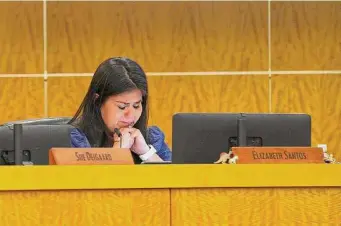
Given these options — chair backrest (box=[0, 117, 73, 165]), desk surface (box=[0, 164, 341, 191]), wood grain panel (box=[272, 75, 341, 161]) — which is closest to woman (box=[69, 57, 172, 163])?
chair backrest (box=[0, 117, 73, 165])

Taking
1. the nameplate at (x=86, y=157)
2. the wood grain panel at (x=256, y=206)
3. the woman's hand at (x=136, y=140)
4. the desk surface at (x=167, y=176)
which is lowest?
the wood grain panel at (x=256, y=206)

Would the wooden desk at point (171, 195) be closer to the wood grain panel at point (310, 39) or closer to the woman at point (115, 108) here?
the woman at point (115, 108)

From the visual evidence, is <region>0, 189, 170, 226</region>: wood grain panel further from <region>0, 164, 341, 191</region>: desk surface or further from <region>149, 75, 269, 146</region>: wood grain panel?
<region>149, 75, 269, 146</region>: wood grain panel

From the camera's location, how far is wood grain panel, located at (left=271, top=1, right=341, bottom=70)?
21.6ft

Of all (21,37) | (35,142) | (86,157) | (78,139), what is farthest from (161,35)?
(86,157)

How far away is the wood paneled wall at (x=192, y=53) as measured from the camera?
6496mm

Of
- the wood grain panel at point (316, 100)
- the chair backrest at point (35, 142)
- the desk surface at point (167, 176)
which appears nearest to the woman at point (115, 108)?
the chair backrest at point (35, 142)

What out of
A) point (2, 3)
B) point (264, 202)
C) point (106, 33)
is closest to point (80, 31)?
point (106, 33)

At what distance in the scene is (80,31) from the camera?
6.50 m

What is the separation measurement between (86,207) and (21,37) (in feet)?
12.2

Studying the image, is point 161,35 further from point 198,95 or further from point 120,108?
point 120,108

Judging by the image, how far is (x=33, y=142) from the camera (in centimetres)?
346

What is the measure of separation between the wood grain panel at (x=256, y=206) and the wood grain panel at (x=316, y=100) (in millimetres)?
3548

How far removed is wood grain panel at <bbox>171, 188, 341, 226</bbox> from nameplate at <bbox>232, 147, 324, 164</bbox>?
0.18m
